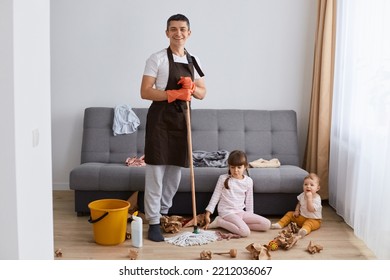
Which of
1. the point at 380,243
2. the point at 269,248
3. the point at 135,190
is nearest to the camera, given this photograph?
the point at 380,243

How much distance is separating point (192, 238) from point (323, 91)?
196 cm

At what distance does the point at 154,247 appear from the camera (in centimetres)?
380

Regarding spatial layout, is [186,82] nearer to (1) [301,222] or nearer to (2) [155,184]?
(2) [155,184]

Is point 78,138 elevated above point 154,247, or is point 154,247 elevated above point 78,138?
point 78,138

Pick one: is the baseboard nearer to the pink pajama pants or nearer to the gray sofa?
the gray sofa

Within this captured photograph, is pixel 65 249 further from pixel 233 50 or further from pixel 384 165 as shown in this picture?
pixel 233 50

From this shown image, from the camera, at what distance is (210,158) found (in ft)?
15.8

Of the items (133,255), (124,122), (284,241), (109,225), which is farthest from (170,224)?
(124,122)

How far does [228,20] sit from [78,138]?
1.83m

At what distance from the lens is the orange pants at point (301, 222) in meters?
4.19

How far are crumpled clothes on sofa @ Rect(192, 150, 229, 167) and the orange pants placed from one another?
0.70m

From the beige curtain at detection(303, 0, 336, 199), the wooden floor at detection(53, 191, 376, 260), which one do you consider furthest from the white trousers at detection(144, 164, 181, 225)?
the beige curtain at detection(303, 0, 336, 199)

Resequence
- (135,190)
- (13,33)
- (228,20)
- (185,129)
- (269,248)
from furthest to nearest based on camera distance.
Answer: (228,20)
(135,190)
(185,129)
(269,248)
(13,33)

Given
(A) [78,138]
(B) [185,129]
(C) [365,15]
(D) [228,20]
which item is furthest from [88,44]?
(C) [365,15]
